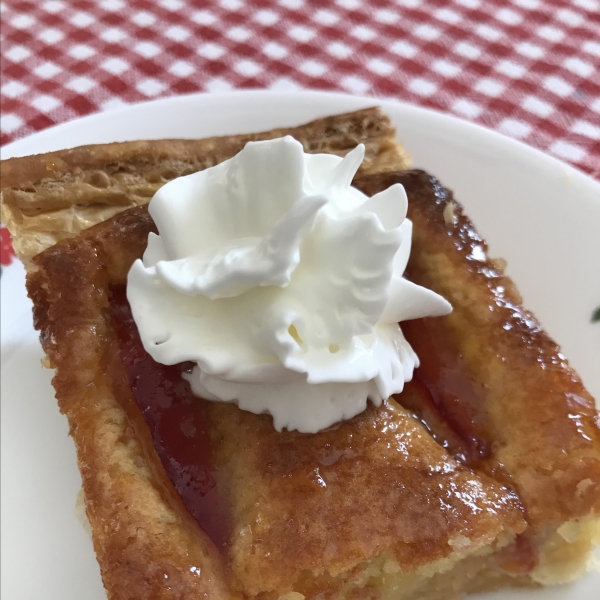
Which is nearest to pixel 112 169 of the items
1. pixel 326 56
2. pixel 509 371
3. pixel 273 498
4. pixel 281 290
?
pixel 281 290

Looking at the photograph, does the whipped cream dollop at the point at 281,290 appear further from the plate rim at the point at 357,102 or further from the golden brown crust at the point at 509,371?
the plate rim at the point at 357,102

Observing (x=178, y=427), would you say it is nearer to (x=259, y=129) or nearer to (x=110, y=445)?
(x=110, y=445)

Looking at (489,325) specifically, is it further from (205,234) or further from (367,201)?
(205,234)

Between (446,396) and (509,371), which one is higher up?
(509,371)

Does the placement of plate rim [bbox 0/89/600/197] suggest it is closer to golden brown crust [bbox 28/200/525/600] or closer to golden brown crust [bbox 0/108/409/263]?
golden brown crust [bbox 0/108/409/263]

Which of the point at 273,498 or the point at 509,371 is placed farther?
the point at 509,371

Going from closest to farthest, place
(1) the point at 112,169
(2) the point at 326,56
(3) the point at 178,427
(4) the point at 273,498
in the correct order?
(4) the point at 273,498 → (3) the point at 178,427 → (1) the point at 112,169 → (2) the point at 326,56

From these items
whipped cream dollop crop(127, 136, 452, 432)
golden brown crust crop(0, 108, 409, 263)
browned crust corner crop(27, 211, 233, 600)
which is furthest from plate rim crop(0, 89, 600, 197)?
whipped cream dollop crop(127, 136, 452, 432)

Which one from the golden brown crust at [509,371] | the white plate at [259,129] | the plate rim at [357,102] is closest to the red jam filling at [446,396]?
the golden brown crust at [509,371]
